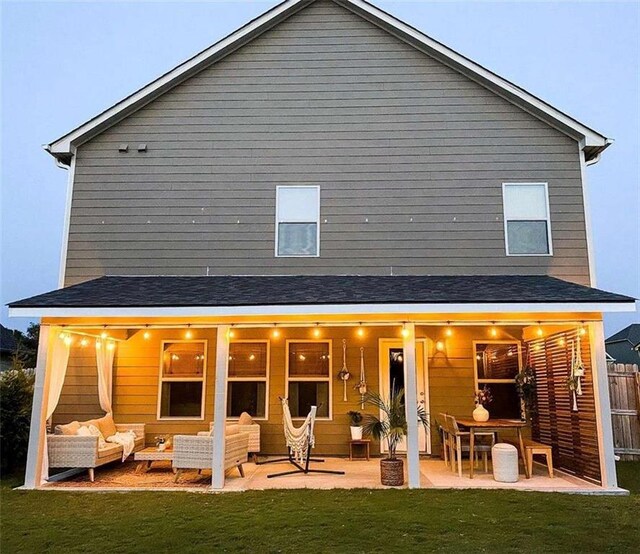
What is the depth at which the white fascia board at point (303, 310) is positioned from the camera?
23.2 ft

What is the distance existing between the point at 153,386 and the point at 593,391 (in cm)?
690

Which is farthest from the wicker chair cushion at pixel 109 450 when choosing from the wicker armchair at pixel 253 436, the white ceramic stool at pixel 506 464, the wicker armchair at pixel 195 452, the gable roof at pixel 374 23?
the white ceramic stool at pixel 506 464

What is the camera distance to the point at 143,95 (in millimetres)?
9547

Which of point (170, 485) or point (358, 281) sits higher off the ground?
point (358, 281)

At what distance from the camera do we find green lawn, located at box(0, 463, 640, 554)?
4.97m

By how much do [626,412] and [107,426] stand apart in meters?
8.95

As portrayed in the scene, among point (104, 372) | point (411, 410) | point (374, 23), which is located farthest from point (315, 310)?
point (374, 23)

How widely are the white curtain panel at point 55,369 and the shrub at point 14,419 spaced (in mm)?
1180

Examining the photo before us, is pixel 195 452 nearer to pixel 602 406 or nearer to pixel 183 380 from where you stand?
pixel 183 380

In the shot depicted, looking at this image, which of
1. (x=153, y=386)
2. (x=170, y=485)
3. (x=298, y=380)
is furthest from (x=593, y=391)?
(x=153, y=386)

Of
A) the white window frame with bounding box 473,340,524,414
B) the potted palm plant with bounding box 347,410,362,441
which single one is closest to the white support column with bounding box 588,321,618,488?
the white window frame with bounding box 473,340,524,414

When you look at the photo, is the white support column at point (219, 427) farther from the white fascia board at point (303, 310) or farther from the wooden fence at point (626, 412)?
the wooden fence at point (626, 412)

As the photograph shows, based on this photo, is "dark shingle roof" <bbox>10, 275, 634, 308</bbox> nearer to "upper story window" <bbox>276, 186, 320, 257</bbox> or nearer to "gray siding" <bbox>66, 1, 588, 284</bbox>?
"gray siding" <bbox>66, 1, 588, 284</bbox>

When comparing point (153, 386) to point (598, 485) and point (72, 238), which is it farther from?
point (598, 485)
